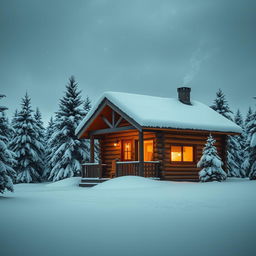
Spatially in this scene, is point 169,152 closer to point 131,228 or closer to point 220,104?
point 131,228

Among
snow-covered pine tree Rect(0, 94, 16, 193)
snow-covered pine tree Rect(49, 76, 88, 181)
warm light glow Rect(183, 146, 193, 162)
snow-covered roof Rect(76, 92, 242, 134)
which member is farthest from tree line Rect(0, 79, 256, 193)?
snow-covered pine tree Rect(0, 94, 16, 193)

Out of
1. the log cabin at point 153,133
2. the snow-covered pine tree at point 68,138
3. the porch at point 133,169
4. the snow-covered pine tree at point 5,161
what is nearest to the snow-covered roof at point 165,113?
the log cabin at point 153,133

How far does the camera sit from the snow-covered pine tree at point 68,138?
3247 cm

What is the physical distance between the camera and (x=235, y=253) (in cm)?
557

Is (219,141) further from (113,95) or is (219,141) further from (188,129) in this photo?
(113,95)

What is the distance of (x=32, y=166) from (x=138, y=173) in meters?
19.9

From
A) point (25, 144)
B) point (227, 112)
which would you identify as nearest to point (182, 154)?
point (227, 112)

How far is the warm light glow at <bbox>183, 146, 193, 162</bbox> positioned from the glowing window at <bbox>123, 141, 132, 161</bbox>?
3.92 m

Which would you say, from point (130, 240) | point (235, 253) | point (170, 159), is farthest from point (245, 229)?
point (170, 159)

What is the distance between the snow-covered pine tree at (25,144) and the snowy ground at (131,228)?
2582 cm

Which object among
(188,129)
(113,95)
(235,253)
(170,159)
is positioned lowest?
(235,253)

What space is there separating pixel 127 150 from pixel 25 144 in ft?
45.5

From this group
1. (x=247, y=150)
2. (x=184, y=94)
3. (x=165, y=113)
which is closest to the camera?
(x=165, y=113)

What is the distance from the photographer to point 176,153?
932 inches
